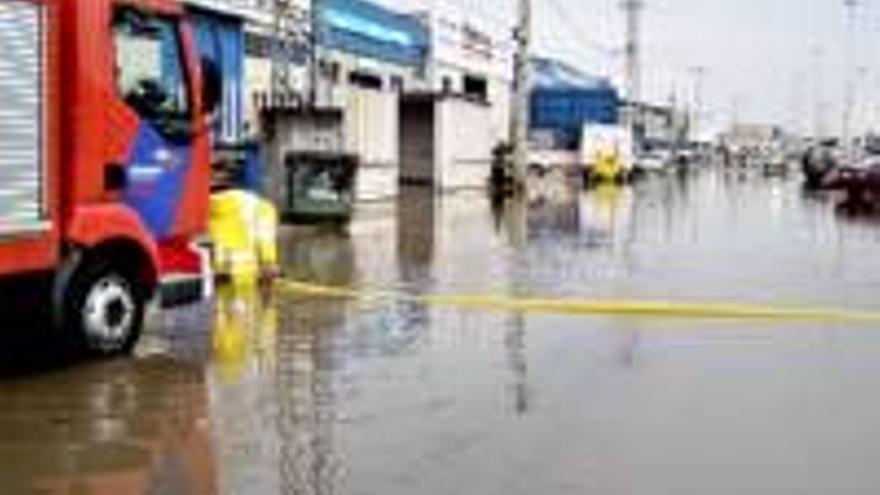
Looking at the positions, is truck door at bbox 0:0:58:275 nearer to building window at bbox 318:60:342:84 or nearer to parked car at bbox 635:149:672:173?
building window at bbox 318:60:342:84

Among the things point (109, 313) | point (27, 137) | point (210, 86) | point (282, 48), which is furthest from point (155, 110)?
point (282, 48)

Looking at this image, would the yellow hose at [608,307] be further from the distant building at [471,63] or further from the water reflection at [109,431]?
the distant building at [471,63]

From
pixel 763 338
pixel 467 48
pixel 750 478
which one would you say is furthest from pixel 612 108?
pixel 750 478

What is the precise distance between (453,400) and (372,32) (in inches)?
2041

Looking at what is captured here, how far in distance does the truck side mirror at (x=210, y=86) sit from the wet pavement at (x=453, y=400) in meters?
1.93

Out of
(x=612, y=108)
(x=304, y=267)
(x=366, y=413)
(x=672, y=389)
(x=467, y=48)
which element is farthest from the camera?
(x=612, y=108)

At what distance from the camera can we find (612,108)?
95188mm

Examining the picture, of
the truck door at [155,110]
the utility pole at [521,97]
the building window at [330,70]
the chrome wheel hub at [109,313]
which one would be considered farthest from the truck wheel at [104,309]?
the utility pole at [521,97]

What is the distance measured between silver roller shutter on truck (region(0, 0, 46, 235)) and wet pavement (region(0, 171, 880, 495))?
121 centimetres

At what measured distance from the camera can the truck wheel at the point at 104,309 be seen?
1439 centimetres

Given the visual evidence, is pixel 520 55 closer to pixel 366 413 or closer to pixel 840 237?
pixel 840 237

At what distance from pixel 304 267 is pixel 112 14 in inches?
402

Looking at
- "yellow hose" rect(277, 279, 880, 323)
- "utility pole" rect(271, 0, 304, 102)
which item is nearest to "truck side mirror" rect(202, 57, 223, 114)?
"yellow hose" rect(277, 279, 880, 323)

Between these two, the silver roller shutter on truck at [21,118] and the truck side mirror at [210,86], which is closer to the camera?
the silver roller shutter on truck at [21,118]
